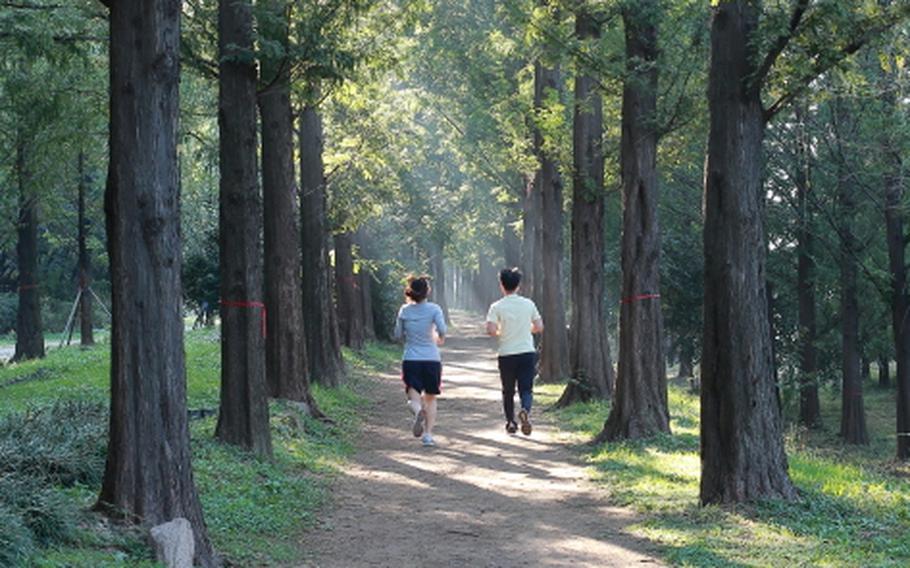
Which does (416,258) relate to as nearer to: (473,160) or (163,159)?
(473,160)

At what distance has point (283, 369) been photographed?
16.6 meters

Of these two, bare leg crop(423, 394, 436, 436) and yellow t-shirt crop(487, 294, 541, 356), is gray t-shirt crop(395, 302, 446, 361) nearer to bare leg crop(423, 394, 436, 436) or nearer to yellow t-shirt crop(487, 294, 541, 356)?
bare leg crop(423, 394, 436, 436)

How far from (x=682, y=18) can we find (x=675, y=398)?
32.3 feet

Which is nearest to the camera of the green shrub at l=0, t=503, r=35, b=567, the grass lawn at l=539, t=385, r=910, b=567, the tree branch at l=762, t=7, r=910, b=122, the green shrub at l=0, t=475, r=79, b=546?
the green shrub at l=0, t=503, r=35, b=567

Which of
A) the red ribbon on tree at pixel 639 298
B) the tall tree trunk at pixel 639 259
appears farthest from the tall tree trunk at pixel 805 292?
the red ribbon on tree at pixel 639 298

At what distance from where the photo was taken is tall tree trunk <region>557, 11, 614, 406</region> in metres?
19.5

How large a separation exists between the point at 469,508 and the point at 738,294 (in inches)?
126

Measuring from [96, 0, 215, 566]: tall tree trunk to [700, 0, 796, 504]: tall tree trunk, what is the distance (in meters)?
4.64

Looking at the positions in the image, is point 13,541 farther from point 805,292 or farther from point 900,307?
point 805,292

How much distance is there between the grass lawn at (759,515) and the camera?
312 inches

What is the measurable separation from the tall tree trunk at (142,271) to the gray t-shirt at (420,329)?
6559 millimetres

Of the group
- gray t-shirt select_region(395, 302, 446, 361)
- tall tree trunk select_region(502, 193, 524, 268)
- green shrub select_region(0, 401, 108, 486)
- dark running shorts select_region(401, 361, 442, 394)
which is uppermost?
tall tree trunk select_region(502, 193, 524, 268)

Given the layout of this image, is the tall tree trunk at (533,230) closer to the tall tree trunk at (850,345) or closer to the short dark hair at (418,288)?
the tall tree trunk at (850,345)

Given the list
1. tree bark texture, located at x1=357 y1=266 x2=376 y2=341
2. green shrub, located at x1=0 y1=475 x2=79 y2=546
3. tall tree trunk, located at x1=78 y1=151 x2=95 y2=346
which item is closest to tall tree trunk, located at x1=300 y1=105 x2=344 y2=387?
tall tree trunk, located at x1=78 y1=151 x2=95 y2=346
